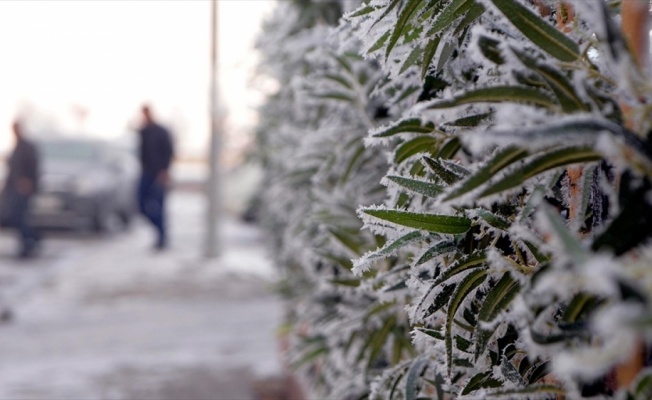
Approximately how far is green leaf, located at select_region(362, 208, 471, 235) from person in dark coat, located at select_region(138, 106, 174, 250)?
32.6ft

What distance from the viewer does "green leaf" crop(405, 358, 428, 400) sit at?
158 centimetres

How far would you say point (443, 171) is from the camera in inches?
54.1

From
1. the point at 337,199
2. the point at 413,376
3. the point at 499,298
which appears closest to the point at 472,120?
the point at 499,298

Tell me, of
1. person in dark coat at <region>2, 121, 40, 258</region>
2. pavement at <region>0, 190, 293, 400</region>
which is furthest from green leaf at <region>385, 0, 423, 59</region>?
person in dark coat at <region>2, 121, 40, 258</region>

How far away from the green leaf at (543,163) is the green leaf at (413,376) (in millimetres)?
664

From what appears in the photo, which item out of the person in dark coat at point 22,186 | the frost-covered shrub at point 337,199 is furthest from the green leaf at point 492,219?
the person in dark coat at point 22,186

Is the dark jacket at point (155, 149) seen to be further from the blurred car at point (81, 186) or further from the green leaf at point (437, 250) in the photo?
the green leaf at point (437, 250)

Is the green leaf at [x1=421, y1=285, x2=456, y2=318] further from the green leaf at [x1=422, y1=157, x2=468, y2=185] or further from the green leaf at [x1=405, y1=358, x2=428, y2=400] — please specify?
the green leaf at [x1=405, y1=358, x2=428, y2=400]

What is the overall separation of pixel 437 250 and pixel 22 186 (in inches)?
385

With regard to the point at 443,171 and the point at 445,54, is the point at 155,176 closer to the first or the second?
the point at 445,54

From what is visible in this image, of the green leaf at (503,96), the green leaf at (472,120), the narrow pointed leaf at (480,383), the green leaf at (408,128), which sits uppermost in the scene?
the green leaf at (503,96)

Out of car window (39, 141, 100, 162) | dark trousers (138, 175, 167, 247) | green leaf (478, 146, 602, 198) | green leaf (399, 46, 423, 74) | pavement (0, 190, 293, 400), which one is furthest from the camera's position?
car window (39, 141, 100, 162)

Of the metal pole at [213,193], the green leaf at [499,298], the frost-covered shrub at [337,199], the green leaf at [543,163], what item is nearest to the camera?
the green leaf at [543,163]

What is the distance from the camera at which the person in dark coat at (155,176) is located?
11.0 m
